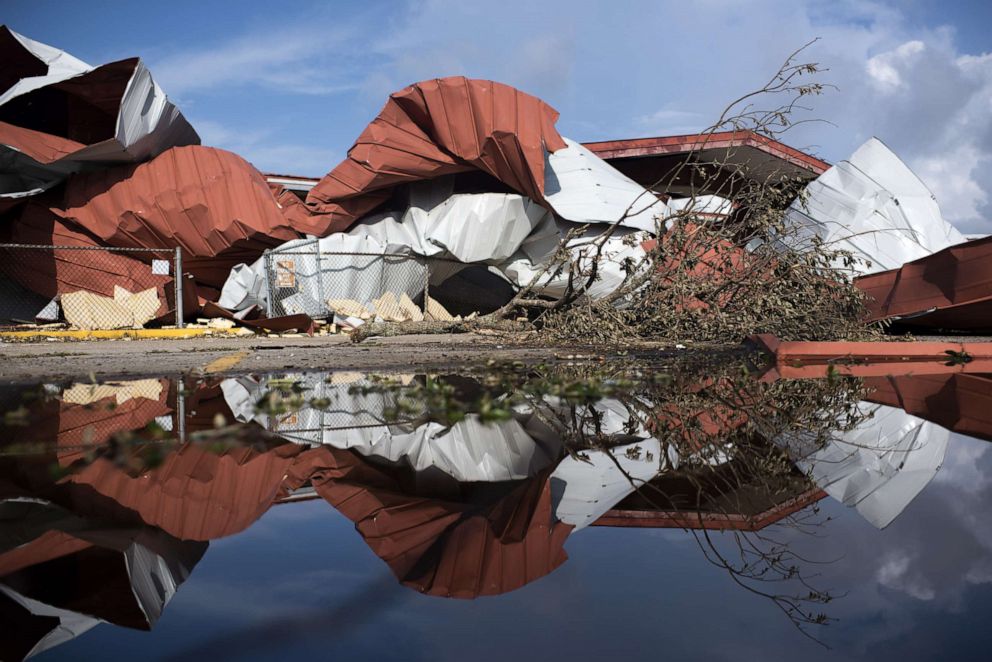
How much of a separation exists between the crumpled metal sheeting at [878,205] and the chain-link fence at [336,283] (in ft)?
25.5

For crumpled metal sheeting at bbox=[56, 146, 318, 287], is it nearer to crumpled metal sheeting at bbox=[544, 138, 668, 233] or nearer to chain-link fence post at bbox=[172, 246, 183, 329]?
chain-link fence post at bbox=[172, 246, 183, 329]

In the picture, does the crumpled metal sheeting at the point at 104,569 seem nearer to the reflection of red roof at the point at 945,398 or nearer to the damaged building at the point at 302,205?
the reflection of red roof at the point at 945,398

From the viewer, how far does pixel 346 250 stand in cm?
1650

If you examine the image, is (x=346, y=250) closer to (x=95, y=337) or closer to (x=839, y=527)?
(x=95, y=337)

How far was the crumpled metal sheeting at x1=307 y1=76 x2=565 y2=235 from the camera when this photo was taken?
619 inches

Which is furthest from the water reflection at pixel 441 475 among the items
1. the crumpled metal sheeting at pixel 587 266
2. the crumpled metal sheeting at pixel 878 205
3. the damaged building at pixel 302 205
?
the crumpled metal sheeting at pixel 587 266

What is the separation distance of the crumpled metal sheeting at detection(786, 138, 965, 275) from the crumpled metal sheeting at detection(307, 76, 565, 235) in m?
5.28

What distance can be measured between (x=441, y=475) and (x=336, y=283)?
13793 millimetres

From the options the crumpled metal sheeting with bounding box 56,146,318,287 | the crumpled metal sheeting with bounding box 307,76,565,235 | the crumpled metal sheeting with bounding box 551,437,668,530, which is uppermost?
the crumpled metal sheeting with bounding box 307,76,565,235

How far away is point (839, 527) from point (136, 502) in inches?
77.5

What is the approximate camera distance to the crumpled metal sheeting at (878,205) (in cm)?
1435

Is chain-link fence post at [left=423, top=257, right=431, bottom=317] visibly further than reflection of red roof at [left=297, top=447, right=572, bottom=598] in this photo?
Yes

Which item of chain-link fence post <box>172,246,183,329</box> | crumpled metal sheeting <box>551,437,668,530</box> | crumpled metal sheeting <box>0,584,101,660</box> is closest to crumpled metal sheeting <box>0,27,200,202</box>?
chain-link fence post <box>172,246,183,329</box>

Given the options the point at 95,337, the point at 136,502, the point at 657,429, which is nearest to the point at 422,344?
the point at 95,337
